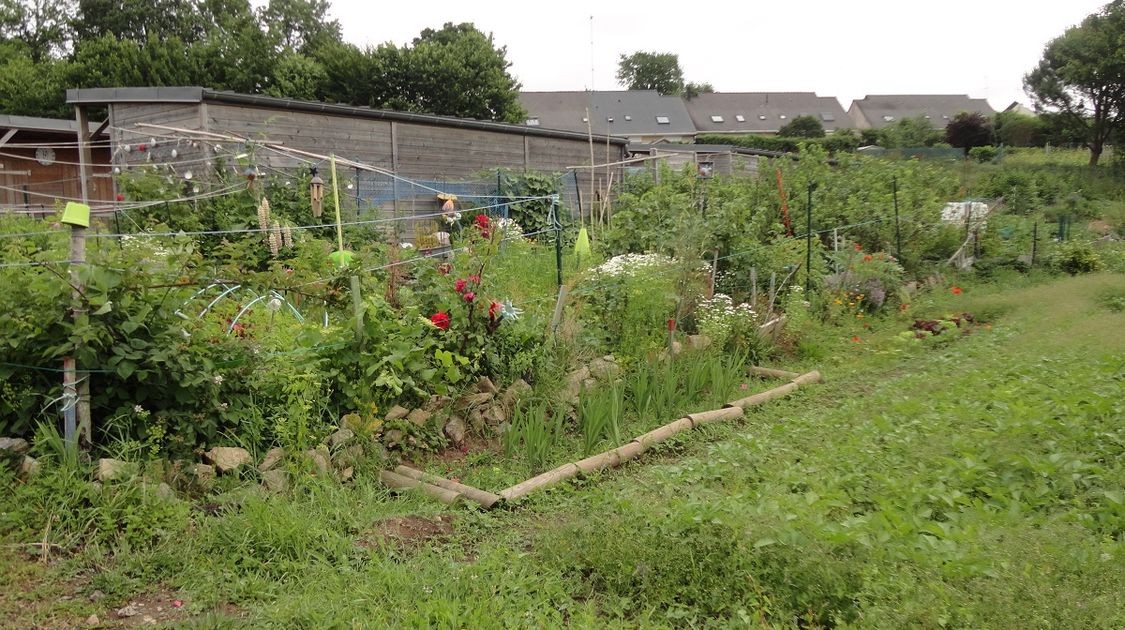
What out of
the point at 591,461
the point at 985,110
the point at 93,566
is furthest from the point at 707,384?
the point at 985,110

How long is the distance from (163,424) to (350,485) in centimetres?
102

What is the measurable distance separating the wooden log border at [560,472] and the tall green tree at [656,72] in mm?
72284

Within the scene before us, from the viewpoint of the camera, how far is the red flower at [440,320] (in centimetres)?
518

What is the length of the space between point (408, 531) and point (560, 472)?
1090mm

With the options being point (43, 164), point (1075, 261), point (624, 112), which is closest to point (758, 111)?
point (624, 112)

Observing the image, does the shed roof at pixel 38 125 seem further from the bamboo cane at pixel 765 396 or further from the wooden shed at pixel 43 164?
the bamboo cane at pixel 765 396

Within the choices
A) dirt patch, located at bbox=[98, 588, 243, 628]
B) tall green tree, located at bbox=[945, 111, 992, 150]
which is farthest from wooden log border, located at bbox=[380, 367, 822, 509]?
tall green tree, located at bbox=[945, 111, 992, 150]

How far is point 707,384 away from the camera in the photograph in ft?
22.0

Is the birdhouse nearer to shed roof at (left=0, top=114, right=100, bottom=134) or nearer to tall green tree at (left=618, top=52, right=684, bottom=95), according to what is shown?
shed roof at (left=0, top=114, right=100, bottom=134)

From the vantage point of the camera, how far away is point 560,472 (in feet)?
15.5

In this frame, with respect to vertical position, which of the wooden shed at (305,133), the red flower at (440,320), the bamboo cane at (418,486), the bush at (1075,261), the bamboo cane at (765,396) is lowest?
the bamboo cane at (765,396)

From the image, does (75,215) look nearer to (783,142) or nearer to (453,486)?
(453,486)

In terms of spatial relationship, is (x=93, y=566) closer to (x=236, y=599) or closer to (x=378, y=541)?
(x=236, y=599)

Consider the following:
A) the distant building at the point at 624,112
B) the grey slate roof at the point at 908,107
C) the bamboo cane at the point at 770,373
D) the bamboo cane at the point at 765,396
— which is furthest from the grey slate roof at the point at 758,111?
the bamboo cane at the point at 765,396
